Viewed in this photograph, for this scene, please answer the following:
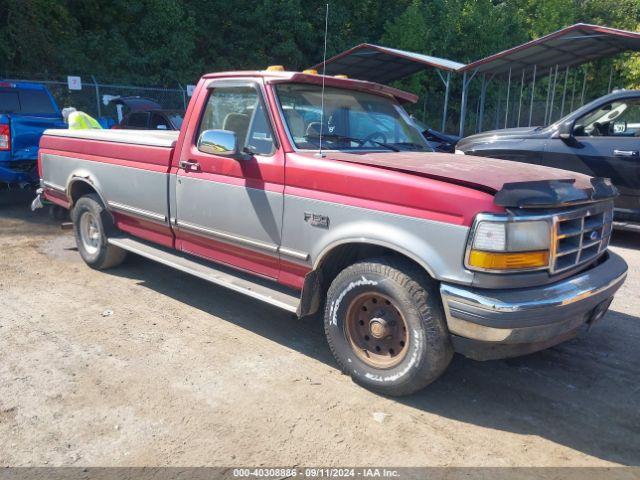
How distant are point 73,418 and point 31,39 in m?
18.5

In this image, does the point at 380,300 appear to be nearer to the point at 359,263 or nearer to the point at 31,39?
the point at 359,263

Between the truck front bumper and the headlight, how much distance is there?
5.9 inches

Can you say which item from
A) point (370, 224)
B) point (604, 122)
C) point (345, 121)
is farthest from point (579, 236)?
point (604, 122)

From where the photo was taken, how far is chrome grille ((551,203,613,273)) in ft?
10.5

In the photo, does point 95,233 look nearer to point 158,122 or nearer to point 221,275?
point 221,275

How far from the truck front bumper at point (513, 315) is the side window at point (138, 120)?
32.0ft

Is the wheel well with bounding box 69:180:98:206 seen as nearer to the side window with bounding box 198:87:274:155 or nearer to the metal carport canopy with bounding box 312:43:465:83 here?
the side window with bounding box 198:87:274:155

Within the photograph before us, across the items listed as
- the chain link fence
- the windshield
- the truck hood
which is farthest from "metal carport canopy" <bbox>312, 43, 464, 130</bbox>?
the truck hood

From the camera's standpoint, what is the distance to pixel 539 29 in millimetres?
30516

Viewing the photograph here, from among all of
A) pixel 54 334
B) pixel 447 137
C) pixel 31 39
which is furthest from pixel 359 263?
pixel 31 39

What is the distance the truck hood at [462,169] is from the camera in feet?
10.4

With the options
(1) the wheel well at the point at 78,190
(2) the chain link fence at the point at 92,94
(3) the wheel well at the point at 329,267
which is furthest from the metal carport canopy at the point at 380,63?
(3) the wheel well at the point at 329,267

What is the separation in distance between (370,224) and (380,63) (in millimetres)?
16148

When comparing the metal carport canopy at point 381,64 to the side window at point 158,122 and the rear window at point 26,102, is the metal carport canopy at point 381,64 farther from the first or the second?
the rear window at point 26,102
